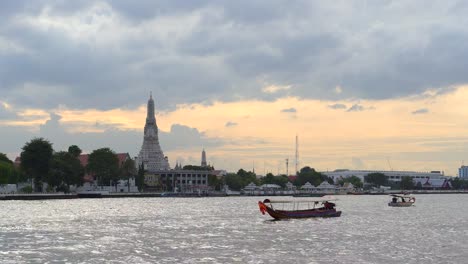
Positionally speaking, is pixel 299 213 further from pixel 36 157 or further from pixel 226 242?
pixel 36 157

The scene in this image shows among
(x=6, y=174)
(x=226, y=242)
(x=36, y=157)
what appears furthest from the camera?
(x=36, y=157)

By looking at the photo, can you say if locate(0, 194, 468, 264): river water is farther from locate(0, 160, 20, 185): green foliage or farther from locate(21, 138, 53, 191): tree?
locate(21, 138, 53, 191): tree

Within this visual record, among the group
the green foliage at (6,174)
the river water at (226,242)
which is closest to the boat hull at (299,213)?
the river water at (226,242)

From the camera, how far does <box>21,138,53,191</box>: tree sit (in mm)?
190375

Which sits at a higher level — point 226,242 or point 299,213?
point 299,213

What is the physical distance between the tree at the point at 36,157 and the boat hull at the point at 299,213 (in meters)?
105

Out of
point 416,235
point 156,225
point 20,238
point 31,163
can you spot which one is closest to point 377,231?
point 416,235

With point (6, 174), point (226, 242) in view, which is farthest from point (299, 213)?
point (6, 174)

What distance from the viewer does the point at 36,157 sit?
190m

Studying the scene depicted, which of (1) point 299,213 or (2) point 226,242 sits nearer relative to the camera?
(2) point 226,242

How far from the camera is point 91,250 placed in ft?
189

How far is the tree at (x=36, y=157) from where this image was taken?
19038cm

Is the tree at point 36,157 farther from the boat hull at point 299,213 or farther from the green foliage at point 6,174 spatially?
the boat hull at point 299,213

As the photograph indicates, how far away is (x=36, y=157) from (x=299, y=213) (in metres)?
107
